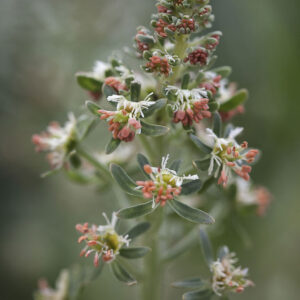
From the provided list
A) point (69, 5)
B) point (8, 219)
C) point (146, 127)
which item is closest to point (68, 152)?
point (146, 127)

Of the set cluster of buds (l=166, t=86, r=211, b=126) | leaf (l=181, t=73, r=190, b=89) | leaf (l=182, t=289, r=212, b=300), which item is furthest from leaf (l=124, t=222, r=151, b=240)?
leaf (l=181, t=73, r=190, b=89)

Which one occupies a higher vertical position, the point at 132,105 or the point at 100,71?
the point at 100,71

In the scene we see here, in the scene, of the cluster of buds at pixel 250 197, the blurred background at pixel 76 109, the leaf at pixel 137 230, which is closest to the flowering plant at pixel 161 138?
the leaf at pixel 137 230

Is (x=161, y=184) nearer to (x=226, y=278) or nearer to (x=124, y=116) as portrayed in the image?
(x=124, y=116)

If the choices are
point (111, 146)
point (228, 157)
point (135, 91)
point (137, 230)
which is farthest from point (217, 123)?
point (137, 230)

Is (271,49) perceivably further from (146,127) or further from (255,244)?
(146,127)
